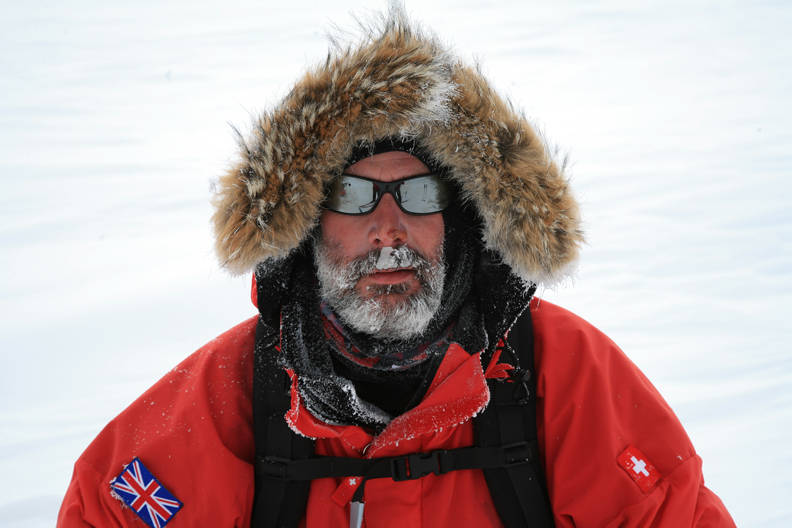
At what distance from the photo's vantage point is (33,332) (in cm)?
434

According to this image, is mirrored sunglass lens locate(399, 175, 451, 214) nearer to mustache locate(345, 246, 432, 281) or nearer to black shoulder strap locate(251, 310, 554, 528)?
mustache locate(345, 246, 432, 281)

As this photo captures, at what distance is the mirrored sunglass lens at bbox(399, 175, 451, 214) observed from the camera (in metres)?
1.98

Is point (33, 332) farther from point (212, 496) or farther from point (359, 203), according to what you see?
point (359, 203)

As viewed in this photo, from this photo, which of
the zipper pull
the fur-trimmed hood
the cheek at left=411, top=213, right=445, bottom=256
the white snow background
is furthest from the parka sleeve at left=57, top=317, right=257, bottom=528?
the white snow background

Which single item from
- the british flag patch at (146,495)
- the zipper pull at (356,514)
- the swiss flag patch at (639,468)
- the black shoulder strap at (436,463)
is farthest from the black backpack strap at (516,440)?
the british flag patch at (146,495)


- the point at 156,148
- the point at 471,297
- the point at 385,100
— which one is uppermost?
the point at 156,148

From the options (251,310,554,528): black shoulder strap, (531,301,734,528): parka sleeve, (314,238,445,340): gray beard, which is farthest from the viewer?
(314,238,445,340): gray beard

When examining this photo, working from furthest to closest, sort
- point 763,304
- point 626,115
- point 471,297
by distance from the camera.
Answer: point 626,115 → point 763,304 → point 471,297

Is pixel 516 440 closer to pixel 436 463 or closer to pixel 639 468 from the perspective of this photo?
pixel 436 463

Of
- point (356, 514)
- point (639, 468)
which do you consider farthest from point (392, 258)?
point (639, 468)

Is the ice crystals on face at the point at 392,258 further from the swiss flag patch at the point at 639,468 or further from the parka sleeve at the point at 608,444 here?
the swiss flag patch at the point at 639,468

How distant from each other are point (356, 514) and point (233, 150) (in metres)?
1.20

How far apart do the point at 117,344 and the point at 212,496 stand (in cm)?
276

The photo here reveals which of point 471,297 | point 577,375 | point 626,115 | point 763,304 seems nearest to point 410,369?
point 471,297
